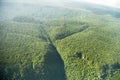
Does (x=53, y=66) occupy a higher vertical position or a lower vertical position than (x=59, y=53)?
higher

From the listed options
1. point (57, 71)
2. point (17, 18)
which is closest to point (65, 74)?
point (57, 71)

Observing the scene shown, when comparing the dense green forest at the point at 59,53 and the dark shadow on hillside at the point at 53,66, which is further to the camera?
the dark shadow on hillside at the point at 53,66

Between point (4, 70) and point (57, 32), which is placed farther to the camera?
point (57, 32)

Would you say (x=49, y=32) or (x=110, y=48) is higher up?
(x=110, y=48)

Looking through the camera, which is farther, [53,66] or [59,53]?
[59,53]

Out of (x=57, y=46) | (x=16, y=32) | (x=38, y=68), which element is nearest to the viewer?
(x=38, y=68)

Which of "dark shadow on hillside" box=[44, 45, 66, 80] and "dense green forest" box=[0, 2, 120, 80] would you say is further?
A: "dark shadow on hillside" box=[44, 45, 66, 80]

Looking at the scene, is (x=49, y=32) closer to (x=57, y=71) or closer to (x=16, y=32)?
(x=16, y=32)

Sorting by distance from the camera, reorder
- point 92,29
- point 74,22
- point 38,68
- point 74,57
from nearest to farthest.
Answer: point 38,68 < point 74,57 < point 92,29 < point 74,22
